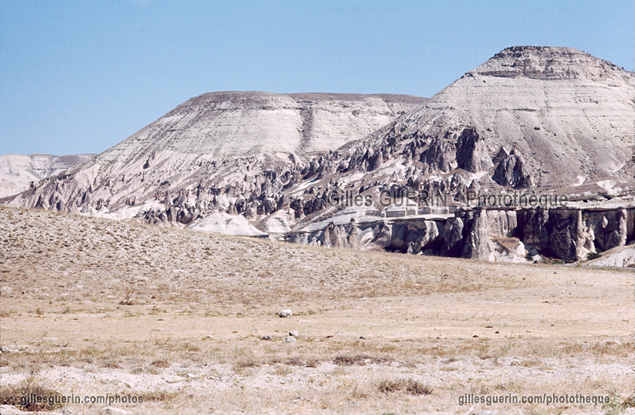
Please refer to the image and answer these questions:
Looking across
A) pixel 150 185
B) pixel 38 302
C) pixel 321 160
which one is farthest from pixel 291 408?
pixel 150 185

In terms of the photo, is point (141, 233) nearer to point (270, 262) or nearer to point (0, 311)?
point (270, 262)

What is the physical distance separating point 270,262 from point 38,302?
14251mm

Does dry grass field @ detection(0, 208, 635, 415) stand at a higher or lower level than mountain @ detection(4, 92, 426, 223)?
lower

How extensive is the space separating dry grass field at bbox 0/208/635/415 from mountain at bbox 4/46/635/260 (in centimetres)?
3899

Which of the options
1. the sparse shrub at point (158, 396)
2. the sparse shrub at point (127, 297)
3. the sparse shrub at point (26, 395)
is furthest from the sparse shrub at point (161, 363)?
the sparse shrub at point (127, 297)

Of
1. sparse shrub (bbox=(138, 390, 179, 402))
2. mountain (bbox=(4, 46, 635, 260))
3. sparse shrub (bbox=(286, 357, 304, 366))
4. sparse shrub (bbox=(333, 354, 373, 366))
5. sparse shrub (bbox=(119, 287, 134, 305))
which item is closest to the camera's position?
sparse shrub (bbox=(138, 390, 179, 402))

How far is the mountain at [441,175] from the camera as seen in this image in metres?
80.2

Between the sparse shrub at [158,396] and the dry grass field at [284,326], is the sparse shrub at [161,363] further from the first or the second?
the sparse shrub at [158,396]

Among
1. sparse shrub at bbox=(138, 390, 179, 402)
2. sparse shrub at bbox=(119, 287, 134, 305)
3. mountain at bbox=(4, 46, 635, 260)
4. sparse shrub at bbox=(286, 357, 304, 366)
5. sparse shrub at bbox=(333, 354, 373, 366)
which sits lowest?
sparse shrub at bbox=(119, 287, 134, 305)

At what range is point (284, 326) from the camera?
2089 centimetres

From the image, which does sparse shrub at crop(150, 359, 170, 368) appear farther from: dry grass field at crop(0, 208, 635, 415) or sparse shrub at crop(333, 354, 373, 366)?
sparse shrub at crop(333, 354, 373, 366)

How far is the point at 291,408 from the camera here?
1065 centimetres

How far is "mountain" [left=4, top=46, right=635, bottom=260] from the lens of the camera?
8025 centimetres

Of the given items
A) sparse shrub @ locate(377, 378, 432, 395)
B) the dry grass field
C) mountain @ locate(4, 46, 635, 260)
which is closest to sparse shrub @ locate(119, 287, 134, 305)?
the dry grass field
